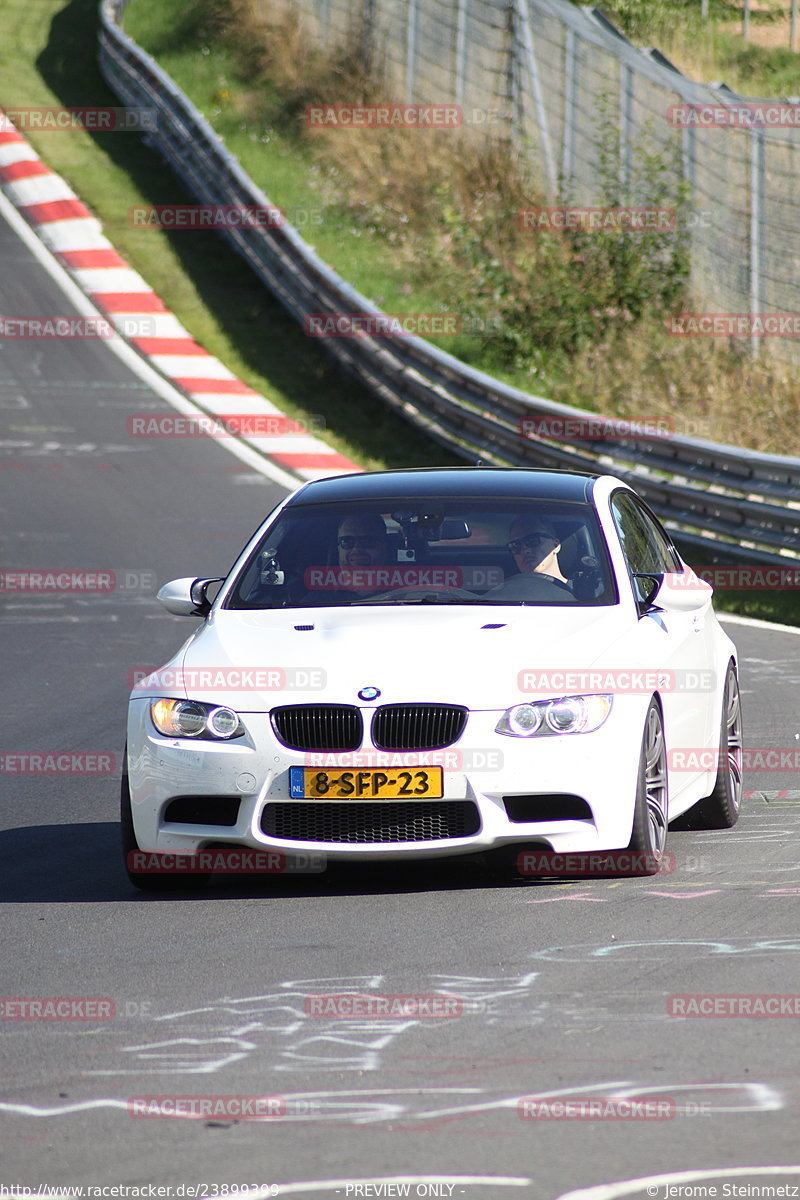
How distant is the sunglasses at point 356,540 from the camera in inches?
316

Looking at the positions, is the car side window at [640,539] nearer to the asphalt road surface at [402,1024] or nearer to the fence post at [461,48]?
the asphalt road surface at [402,1024]

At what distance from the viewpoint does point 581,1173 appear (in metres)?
4.04

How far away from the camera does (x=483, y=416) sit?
2058cm

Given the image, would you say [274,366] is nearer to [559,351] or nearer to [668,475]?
[559,351]

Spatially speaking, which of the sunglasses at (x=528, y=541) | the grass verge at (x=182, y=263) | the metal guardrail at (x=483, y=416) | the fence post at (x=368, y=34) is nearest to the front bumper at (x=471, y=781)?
the sunglasses at (x=528, y=541)

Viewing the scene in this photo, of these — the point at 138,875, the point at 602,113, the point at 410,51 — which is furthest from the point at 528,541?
the point at 410,51

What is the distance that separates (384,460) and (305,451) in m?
0.92

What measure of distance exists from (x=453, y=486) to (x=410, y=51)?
77.2 feet

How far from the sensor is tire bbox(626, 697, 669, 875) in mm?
7031

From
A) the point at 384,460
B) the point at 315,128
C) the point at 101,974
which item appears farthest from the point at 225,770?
the point at 315,128

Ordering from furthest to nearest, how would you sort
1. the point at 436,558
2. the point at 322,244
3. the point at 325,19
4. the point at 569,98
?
the point at 325,19, the point at 322,244, the point at 569,98, the point at 436,558

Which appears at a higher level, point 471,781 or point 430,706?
point 430,706

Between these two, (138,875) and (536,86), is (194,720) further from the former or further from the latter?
(536,86)

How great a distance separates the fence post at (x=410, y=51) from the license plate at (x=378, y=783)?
993 inches
